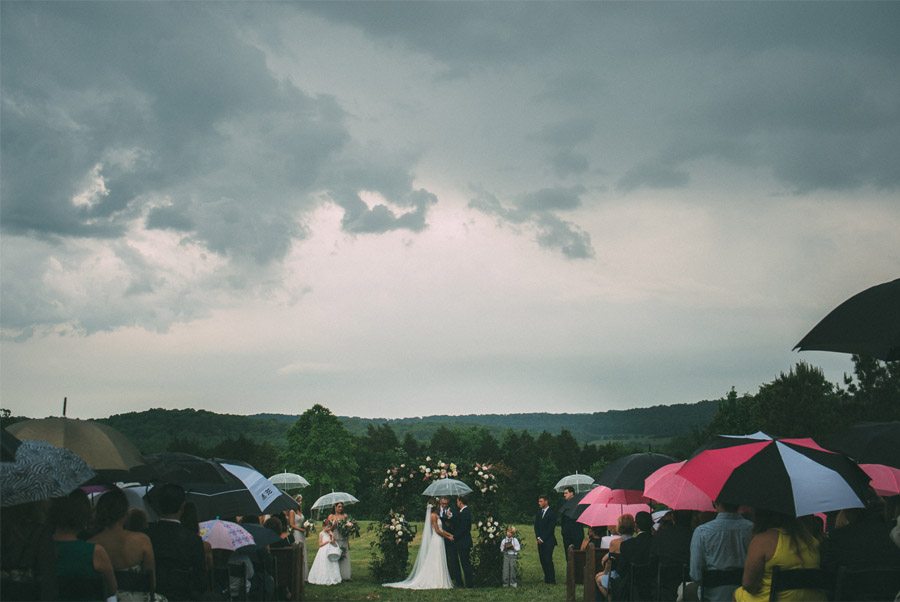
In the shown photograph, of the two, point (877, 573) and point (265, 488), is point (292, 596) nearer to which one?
point (265, 488)

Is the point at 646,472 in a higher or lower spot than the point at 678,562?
higher

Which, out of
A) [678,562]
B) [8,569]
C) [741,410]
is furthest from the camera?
[741,410]

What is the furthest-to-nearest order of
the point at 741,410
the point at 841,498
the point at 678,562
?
the point at 741,410, the point at 678,562, the point at 841,498

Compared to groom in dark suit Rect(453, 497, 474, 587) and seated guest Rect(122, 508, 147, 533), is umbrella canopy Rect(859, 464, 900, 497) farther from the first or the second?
groom in dark suit Rect(453, 497, 474, 587)

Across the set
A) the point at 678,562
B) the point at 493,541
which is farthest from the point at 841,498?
Answer: the point at 493,541

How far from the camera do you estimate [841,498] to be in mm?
7328

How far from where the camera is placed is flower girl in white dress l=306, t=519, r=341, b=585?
70.6ft

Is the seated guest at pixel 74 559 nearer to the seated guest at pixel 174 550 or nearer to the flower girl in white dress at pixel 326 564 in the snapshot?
the seated guest at pixel 174 550

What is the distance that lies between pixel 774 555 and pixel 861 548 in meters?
0.91

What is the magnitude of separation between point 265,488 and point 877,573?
791 cm

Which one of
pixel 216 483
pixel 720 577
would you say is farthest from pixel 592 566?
pixel 720 577

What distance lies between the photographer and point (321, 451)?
90875mm

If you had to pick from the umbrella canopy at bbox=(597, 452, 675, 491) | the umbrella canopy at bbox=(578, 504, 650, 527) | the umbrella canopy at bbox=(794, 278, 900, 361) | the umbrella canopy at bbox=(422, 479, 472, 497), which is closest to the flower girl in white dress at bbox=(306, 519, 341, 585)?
the umbrella canopy at bbox=(422, 479, 472, 497)

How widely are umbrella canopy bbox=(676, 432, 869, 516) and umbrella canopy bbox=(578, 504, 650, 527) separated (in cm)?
619
